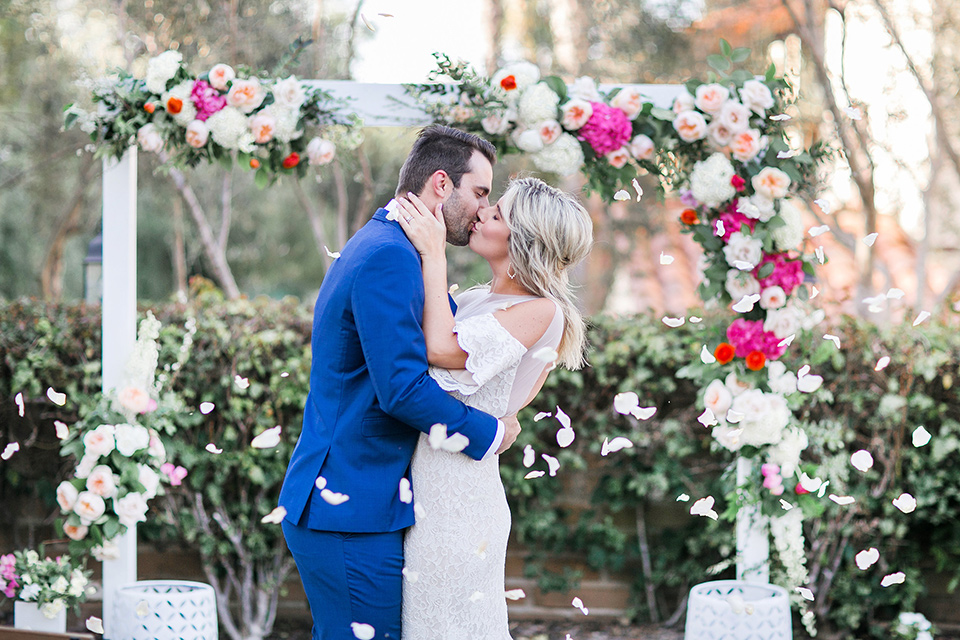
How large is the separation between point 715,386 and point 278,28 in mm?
4648

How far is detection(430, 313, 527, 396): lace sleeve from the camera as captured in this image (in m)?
1.99

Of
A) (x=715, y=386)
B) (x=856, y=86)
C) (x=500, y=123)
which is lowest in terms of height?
(x=715, y=386)

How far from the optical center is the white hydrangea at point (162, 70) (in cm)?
297

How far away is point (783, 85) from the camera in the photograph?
3.06m

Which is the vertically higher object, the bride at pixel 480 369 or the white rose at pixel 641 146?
the white rose at pixel 641 146

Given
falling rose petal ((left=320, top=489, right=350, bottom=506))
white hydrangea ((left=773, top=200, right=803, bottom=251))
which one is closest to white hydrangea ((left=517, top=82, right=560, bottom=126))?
white hydrangea ((left=773, top=200, right=803, bottom=251))

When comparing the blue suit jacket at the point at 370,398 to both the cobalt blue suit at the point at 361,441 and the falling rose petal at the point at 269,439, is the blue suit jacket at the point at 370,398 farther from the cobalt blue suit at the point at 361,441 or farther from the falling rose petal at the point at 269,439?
the falling rose petal at the point at 269,439

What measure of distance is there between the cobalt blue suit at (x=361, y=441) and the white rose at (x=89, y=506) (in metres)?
1.31

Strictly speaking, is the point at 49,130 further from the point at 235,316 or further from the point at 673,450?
the point at 673,450

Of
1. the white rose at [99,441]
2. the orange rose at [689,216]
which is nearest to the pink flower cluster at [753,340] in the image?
the orange rose at [689,216]

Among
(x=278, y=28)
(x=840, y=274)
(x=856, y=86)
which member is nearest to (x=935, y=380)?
(x=856, y=86)

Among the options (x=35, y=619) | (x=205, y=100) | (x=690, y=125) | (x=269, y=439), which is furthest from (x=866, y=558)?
(x=35, y=619)

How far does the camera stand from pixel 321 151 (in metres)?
3.13

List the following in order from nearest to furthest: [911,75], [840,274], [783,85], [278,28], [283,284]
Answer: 1. [783,85]
2. [911,75]
3. [278,28]
4. [840,274]
5. [283,284]
